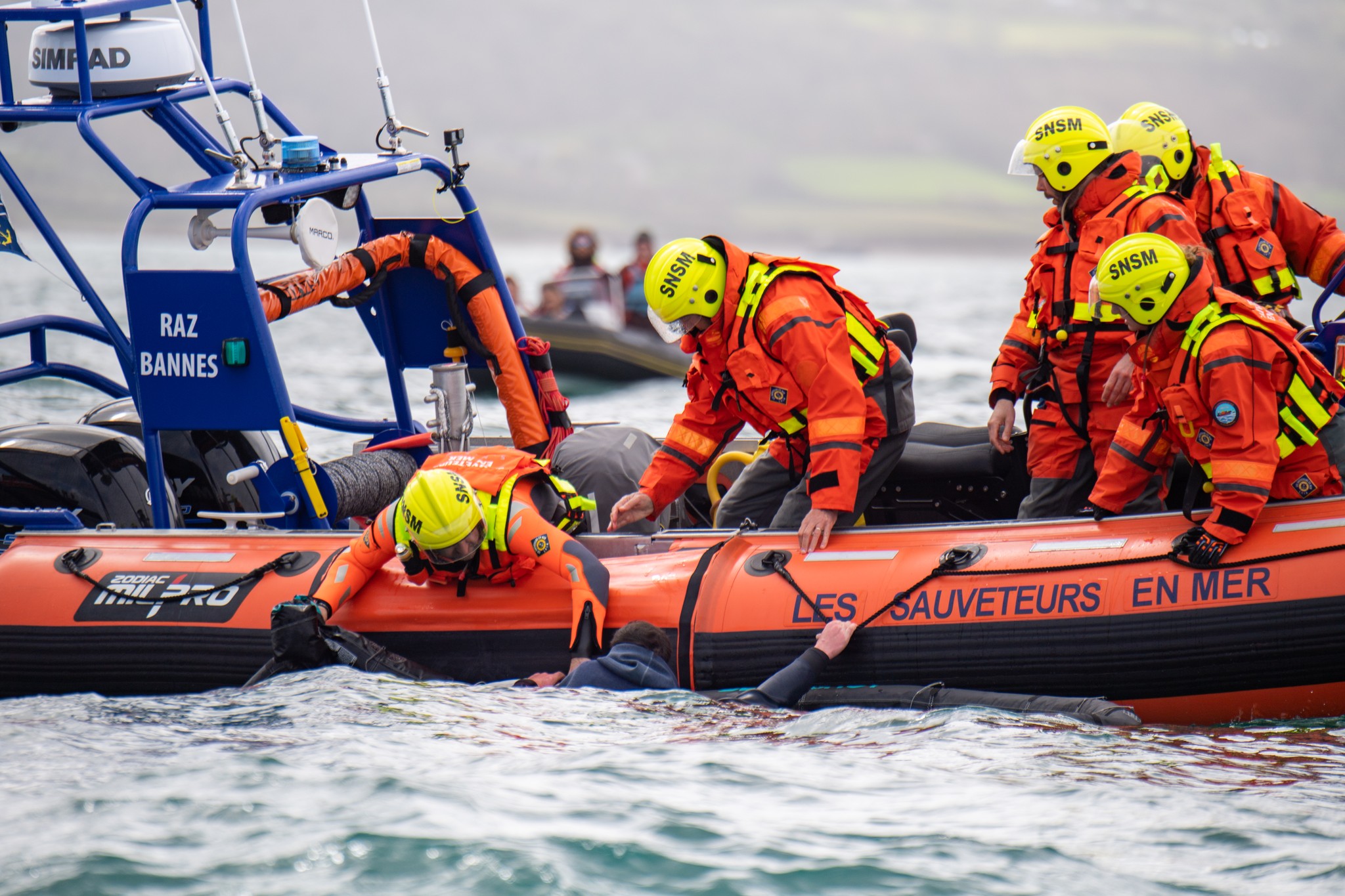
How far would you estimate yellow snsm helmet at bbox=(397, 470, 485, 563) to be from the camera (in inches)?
144

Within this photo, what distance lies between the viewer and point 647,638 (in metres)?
3.67

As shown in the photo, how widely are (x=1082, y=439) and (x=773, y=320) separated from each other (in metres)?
0.97

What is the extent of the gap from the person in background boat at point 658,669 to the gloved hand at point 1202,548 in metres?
0.85

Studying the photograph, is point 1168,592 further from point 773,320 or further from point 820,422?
point 773,320

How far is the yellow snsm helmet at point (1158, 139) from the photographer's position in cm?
425

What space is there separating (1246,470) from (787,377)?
3.89 feet

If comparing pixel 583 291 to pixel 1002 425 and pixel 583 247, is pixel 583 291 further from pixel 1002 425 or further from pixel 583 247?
pixel 1002 425

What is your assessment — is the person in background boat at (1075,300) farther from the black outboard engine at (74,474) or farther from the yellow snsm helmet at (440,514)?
the black outboard engine at (74,474)

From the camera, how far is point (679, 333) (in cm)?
Result: 387

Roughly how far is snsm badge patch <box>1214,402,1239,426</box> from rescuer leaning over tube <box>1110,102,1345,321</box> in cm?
114

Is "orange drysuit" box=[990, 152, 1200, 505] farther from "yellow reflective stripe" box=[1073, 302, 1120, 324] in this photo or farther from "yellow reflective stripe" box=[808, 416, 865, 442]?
"yellow reflective stripe" box=[808, 416, 865, 442]

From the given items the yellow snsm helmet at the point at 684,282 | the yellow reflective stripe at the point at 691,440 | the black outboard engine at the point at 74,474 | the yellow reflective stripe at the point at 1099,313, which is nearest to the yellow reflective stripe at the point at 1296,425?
the yellow reflective stripe at the point at 1099,313

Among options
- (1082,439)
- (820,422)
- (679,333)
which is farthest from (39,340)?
(1082,439)

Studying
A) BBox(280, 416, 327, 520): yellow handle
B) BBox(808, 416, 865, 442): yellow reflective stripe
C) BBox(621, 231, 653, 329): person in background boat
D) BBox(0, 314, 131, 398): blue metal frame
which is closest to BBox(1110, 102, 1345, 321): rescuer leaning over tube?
BBox(808, 416, 865, 442): yellow reflective stripe
